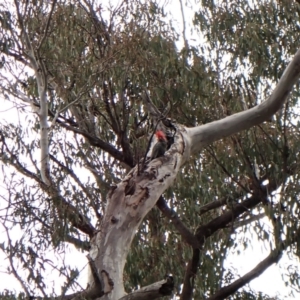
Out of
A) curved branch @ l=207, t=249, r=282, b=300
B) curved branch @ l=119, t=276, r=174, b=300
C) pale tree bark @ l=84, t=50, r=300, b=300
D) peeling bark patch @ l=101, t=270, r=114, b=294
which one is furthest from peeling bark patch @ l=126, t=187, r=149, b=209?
curved branch @ l=207, t=249, r=282, b=300

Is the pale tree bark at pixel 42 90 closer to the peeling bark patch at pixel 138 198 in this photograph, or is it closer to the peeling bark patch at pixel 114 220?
the peeling bark patch at pixel 138 198

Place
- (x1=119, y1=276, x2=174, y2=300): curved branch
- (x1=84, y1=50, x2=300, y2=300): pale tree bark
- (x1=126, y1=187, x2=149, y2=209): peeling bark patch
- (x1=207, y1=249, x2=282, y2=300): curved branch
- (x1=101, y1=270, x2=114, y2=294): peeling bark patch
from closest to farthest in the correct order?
1. (x1=119, y1=276, x2=174, y2=300): curved branch
2. (x1=101, y1=270, x2=114, y2=294): peeling bark patch
3. (x1=84, y1=50, x2=300, y2=300): pale tree bark
4. (x1=126, y1=187, x2=149, y2=209): peeling bark patch
5. (x1=207, y1=249, x2=282, y2=300): curved branch

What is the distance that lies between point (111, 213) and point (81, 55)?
2798mm

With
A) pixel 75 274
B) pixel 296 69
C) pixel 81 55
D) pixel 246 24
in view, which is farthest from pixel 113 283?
pixel 246 24

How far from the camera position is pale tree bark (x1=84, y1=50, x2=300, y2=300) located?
11.5 feet

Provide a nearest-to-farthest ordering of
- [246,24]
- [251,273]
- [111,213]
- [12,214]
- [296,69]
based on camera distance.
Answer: [111,213] < [12,214] < [296,69] < [251,273] < [246,24]

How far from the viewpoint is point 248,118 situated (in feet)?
16.5

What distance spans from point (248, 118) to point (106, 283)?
6.96 ft

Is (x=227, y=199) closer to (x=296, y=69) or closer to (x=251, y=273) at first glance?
(x=251, y=273)

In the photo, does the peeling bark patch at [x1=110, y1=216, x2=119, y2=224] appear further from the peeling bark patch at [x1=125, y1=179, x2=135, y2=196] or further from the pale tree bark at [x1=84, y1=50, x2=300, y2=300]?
the peeling bark patch at [x1=125, y1=179, x2=135, y2=196]

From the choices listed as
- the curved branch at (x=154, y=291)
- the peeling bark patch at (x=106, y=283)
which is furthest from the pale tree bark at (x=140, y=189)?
the curved branch at (x=154, y=291)

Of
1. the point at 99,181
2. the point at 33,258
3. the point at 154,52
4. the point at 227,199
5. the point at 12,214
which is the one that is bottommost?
the point at 33,258

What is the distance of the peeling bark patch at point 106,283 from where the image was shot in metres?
3.39

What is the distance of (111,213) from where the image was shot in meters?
3.77
